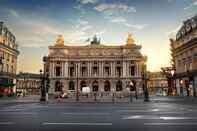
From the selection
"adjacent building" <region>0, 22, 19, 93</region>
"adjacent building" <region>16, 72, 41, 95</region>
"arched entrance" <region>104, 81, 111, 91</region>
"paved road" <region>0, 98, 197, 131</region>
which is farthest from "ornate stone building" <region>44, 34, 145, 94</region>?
"paved road" <region>0, 98, 197, 131</region>

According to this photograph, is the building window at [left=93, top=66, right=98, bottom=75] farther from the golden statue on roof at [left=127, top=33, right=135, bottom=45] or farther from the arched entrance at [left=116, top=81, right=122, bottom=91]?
the golden statue on roof at [left=127, top=33, right=135, bottom=45]

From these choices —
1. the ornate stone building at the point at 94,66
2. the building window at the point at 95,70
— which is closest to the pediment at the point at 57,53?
the ornate stone building at the point at 94,66

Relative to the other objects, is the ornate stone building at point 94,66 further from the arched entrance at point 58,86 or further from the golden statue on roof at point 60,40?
the golden statue on roof at point 60,40

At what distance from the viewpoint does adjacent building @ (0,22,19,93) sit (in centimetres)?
6442

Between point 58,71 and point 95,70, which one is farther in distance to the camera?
point 95,70

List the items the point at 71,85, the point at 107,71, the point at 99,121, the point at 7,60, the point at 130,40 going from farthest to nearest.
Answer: the point at 130,40 < the point at 107,71 < the point at 71,85 < the point at 7,60 < the point at 99,121

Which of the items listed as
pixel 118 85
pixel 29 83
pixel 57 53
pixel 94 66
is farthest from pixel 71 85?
pixel 29 83

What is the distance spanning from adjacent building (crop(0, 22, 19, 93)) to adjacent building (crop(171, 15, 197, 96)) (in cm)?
5059

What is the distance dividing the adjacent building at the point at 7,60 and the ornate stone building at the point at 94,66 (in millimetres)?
33513

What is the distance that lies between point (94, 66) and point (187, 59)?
188 feet

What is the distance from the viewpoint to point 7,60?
227 feet

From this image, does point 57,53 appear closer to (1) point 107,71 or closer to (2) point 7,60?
(1) point 107,71

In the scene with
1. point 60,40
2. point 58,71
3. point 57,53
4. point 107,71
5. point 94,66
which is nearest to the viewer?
point 57,53

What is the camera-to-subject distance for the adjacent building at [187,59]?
57.1 metres
